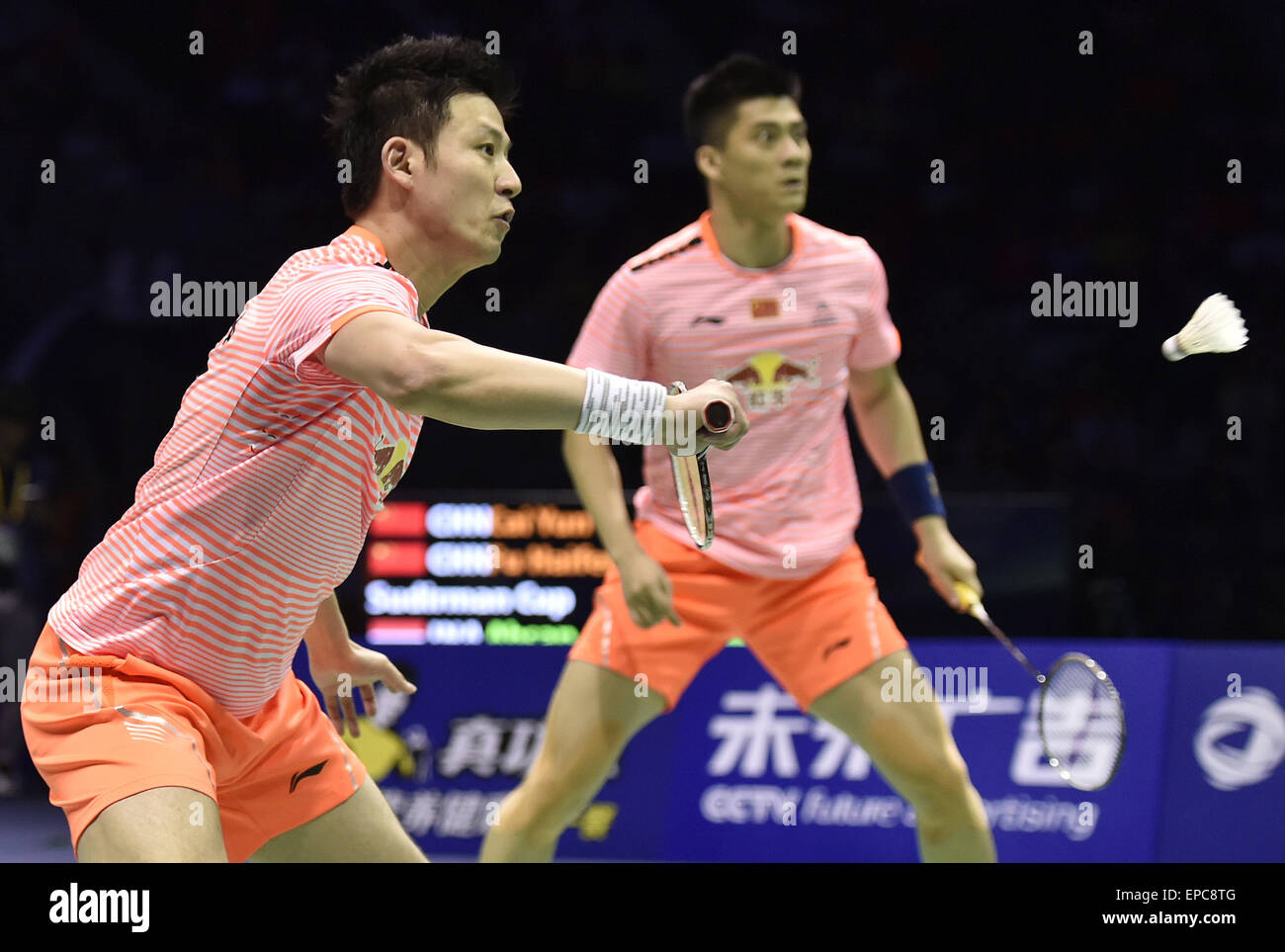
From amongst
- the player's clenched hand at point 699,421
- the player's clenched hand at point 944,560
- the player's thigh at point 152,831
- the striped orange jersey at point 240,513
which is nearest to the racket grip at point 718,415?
the player's clenched hand at point 699,421

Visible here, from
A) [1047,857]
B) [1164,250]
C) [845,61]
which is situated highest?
[845,61]

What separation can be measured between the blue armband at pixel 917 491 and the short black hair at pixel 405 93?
1.90 meters

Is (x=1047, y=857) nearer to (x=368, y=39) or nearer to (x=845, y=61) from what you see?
(x=845, y=61)

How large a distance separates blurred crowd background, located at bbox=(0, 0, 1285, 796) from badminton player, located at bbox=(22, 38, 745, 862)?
469 cm

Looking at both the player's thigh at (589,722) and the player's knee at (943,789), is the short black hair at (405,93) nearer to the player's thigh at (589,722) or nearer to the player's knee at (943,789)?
the player's thigh at (589,722)

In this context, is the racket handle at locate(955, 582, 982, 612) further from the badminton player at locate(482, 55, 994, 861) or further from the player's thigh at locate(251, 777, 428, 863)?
the player's thigh at locate(251, 777, 428, 863)

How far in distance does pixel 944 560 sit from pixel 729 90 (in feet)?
4.56

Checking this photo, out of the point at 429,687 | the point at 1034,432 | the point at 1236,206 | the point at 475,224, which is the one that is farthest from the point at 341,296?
the point at 1236,206

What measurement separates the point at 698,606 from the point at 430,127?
1.79m

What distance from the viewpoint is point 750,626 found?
395 cm

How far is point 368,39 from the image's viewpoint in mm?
9086

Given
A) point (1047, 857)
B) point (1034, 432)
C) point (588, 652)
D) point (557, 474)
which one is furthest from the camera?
point (1034, 432)

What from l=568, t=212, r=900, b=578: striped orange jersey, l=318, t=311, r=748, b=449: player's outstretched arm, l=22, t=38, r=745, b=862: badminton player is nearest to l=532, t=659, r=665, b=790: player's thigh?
l=568, t=212, r=900, b=578: striped orange jersey

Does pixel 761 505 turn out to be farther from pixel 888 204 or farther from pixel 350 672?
pixel 888 204
